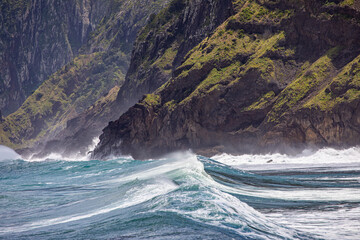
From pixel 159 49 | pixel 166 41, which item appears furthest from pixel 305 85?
pixel 159 49

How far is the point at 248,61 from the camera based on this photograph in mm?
82812

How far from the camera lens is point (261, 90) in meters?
76.8

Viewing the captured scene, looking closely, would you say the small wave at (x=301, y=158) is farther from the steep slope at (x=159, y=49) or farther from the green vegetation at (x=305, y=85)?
the steep slope at (x=159, y=49)

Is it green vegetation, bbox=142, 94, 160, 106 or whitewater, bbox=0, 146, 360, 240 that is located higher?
green vegetation, bbox=142, 94, 160, 106

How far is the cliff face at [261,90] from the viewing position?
63875 millimetres

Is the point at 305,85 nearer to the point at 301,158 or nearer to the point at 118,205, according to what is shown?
the point at 301,158

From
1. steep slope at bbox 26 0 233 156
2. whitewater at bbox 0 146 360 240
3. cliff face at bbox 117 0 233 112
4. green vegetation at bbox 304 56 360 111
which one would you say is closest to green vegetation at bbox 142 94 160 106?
steep slope at bbox 26 0 233 156

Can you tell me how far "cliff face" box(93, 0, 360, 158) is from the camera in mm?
63875

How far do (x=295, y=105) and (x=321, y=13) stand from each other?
53.8 feet

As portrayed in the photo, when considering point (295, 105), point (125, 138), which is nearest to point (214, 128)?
point (295, 105)

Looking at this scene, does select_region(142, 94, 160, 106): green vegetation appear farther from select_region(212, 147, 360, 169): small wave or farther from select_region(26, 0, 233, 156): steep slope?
select_region(26, 0, 233, 156): steep slope

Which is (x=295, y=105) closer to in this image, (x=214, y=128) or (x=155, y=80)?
(x=214, y=128)

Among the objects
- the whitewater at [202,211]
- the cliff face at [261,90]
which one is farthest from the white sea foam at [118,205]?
the cliff face at [261,90]

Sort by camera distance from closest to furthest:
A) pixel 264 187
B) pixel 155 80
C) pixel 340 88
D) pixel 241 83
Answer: pixel 264 187
pixel 340 88
pixel 241 83
pixel 155 80
